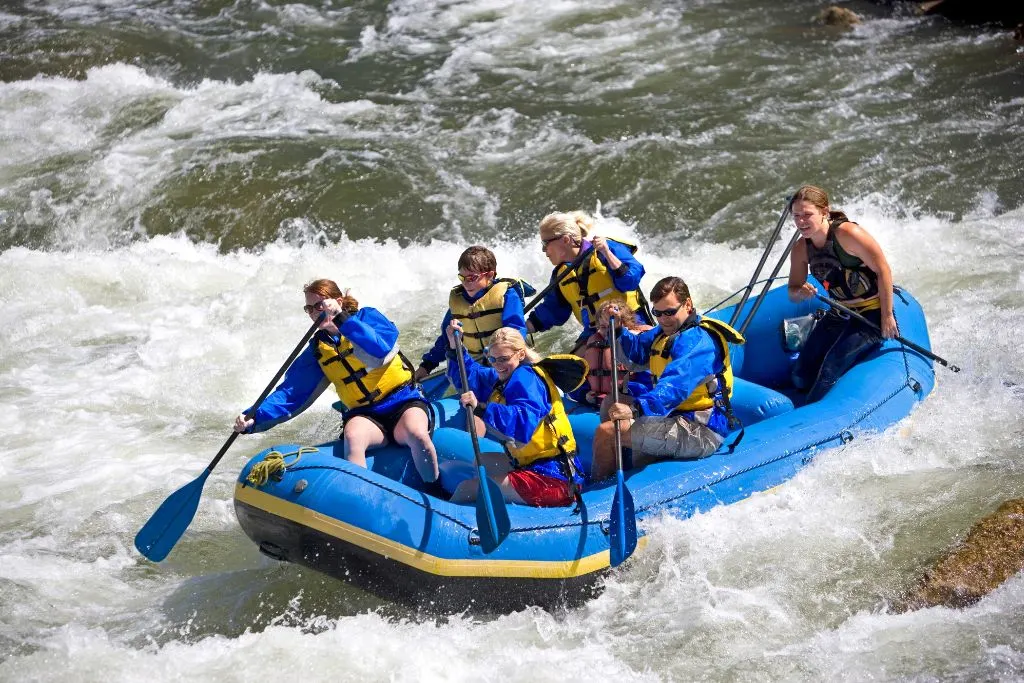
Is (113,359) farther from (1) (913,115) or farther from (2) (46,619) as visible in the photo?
(1) (913,115)

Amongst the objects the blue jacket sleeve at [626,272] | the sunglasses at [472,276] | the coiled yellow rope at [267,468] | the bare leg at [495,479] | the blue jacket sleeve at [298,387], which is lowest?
the bare leg at [495,479]

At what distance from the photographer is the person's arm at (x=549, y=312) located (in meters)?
6.09

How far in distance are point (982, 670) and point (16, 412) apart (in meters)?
5.77

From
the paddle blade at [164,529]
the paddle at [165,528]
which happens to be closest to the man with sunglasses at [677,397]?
the paddle at [165,528]

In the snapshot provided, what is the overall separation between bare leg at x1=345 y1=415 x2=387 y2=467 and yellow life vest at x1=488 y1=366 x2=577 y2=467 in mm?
592

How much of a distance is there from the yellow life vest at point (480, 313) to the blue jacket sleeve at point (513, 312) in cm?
2

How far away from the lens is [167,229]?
31.4ft

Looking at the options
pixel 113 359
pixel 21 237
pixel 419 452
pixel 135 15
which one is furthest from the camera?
pixel 135 15

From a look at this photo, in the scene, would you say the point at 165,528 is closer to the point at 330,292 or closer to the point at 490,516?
the point at 330,292

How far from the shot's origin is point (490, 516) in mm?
4605

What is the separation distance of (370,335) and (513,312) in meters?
0.88

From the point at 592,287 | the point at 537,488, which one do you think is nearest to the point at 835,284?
the point at 592,287

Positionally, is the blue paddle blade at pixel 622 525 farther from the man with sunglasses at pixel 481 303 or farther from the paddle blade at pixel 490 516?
the man with sunglasses at pixel 481 303

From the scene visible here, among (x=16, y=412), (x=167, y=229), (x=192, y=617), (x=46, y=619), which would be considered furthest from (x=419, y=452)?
(x=167, y=229)
